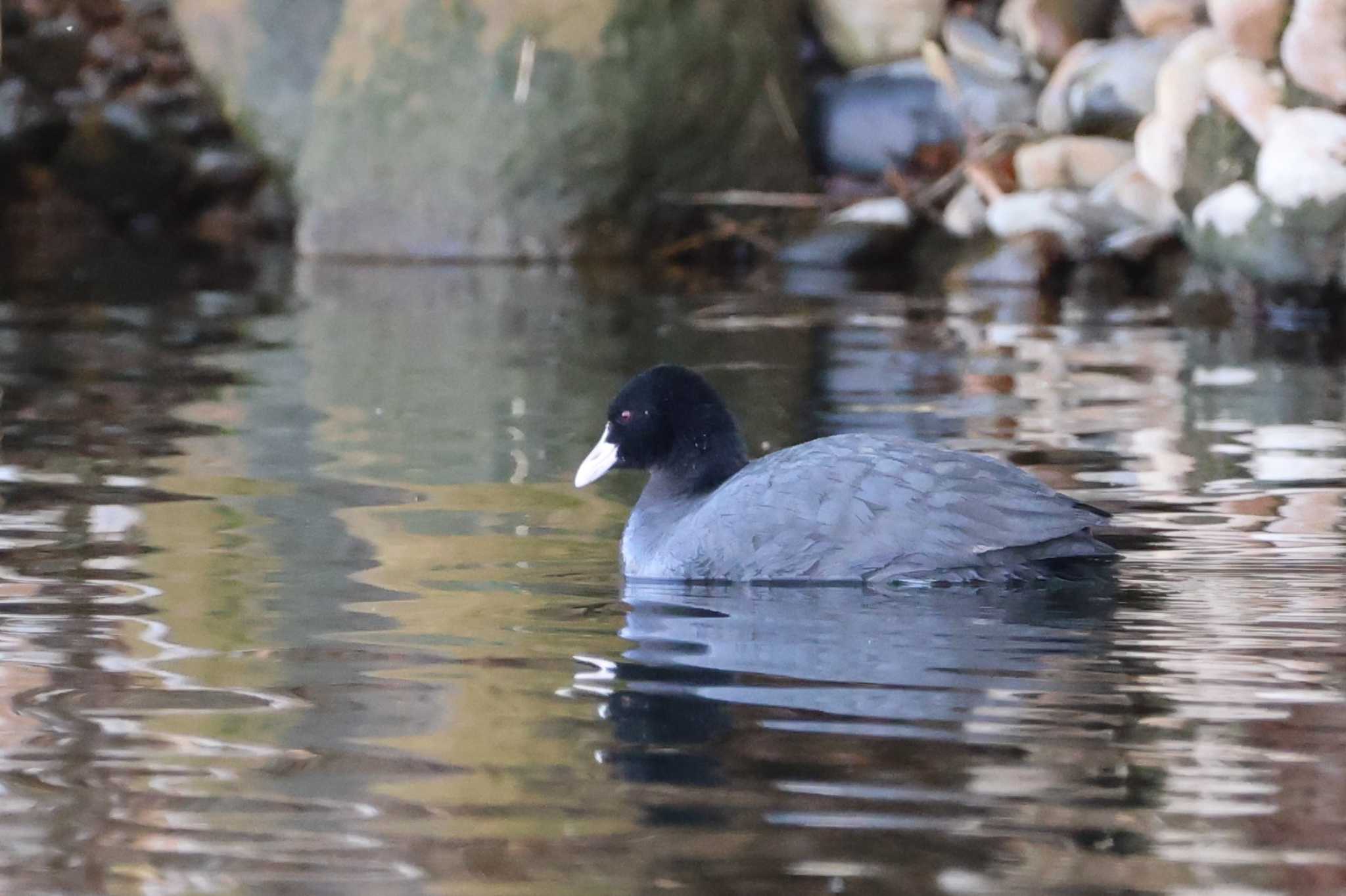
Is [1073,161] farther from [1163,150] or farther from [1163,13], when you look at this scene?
[1163,150]

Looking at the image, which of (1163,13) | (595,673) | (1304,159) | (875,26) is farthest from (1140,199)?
(595,673)

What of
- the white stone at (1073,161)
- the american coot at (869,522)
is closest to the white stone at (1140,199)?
the white stone at (1073,161)

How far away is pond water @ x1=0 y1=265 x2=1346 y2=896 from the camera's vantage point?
3.24 m

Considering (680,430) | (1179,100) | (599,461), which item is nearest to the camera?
(680,430)

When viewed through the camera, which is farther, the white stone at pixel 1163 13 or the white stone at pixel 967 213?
the white stone at pixel 967 213

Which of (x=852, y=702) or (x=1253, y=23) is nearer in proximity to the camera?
(x=852, y=702)

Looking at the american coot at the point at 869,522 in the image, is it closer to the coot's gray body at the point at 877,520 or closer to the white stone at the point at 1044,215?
the coot's gray body at the point at 877,520

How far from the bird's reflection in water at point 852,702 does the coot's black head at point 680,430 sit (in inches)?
21.1

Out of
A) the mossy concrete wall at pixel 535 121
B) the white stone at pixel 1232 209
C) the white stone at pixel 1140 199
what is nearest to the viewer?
the white stone at pixel 1232 209

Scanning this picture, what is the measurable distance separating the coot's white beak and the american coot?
1.57 feet

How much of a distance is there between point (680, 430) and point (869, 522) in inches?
33.6

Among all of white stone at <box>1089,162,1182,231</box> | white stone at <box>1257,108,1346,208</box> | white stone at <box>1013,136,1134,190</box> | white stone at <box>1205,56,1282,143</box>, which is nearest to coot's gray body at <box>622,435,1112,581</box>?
white stone at <box>1257,108,1346,208</box>

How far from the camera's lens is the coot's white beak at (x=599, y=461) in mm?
5941

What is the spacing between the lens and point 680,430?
19.1ft
